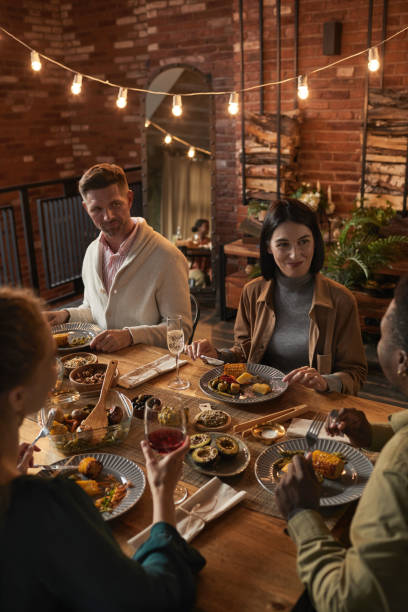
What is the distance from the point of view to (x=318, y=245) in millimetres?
2291

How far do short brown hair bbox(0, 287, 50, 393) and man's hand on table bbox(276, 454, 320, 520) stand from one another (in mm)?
643

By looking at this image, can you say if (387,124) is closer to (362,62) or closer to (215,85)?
(362,62)

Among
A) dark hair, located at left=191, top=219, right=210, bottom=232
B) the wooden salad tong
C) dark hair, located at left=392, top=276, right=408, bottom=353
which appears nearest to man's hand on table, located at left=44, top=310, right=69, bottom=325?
the wooden salad tong

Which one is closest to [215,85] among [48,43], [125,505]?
[48,43]

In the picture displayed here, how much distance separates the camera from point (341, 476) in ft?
4.73

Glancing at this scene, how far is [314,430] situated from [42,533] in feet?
3.15

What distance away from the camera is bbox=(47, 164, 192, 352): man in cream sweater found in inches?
102

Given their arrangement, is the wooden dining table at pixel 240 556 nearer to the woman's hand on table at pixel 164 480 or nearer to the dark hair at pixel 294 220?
the woman's hand on table at pixel 164 480

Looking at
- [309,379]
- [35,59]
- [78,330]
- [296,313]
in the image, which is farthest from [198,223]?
[309,379]

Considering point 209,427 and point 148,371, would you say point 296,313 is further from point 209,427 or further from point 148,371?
point 209,427

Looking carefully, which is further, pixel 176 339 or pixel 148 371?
pixel 148 371

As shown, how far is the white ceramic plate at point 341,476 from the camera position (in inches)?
53.7

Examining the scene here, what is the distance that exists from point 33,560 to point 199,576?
405mm

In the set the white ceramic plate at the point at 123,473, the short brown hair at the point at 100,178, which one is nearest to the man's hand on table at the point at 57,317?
the short brown hair at the point at 100,178
